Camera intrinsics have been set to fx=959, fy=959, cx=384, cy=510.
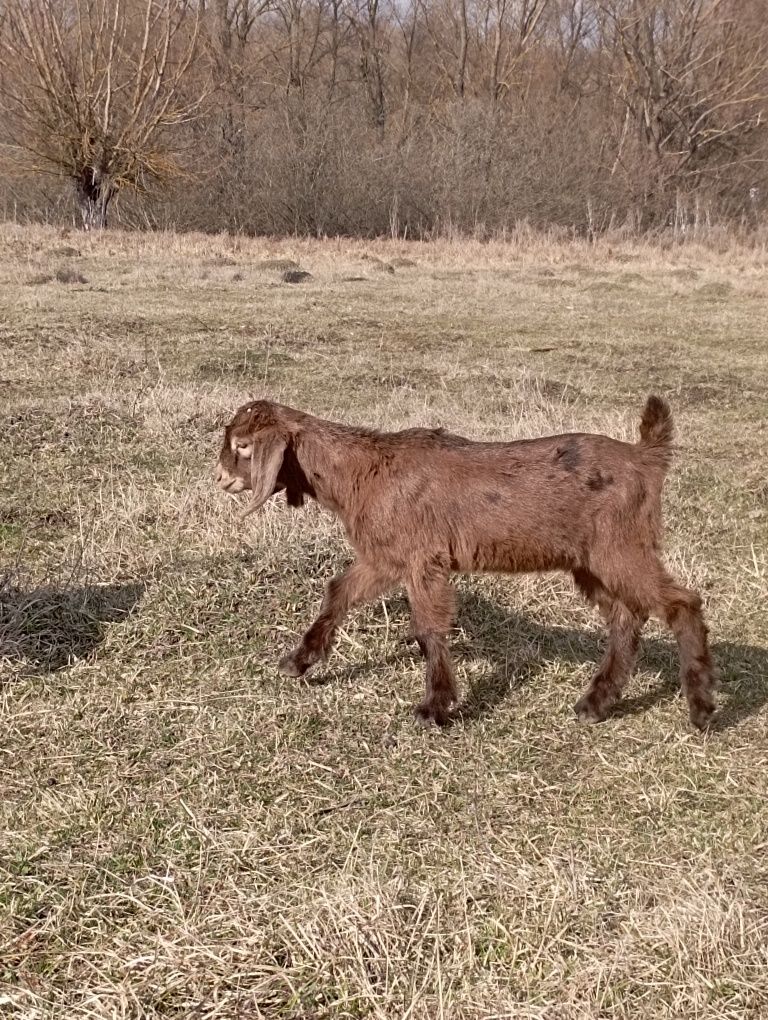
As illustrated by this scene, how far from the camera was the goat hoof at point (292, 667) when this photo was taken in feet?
12.6

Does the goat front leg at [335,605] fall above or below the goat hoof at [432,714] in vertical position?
above

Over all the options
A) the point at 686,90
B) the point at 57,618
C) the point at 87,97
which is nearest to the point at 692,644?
the point at 57,618

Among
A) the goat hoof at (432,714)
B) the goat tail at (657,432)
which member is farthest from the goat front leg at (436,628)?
the goat tail at (657,432)

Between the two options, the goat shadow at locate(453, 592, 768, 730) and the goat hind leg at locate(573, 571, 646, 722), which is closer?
the goat hind leg at locate(573, 571, 646, 722)

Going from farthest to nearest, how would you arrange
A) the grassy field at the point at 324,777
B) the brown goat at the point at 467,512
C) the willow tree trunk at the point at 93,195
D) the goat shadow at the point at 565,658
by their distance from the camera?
the willow tree trunk at the point at 93,195 → the goat shadow at the point at 565,658 → the brown goat at the point at 467,512 → the grassy field at the point at 324,777

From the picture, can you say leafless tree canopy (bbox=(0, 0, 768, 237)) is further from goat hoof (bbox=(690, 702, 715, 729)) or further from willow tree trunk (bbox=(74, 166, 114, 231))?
goat hoof (bbox=(690, 702, 715, 729))

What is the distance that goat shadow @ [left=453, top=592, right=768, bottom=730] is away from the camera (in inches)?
156

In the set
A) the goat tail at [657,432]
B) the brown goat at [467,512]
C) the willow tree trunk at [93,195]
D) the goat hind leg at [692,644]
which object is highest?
the willow tree trunk at [93,195]

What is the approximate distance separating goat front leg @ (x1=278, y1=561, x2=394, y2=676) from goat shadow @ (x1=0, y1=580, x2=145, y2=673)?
935 millimetres

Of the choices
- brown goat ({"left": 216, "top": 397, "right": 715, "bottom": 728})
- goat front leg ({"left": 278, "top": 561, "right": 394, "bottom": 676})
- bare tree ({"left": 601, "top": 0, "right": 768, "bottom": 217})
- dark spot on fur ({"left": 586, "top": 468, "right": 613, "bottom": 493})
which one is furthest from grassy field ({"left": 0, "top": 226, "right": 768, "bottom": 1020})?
bare tree ({"left": 601, "top": 0, "right": 768, "bottom": 217})

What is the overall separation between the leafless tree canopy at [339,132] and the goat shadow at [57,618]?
81.0ft

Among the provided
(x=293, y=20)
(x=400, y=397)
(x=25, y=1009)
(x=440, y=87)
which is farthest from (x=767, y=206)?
(x=25, y=1009)

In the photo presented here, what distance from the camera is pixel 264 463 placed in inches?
145

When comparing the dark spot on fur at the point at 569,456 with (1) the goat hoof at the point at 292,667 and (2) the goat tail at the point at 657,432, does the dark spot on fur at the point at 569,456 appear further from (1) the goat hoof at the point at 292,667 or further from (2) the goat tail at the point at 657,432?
(1) the goat hoof at the point at 292,667
